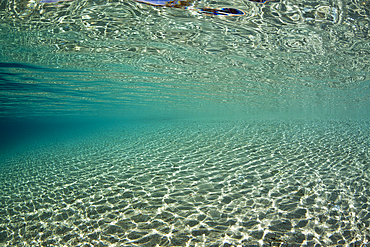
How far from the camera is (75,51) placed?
998cm

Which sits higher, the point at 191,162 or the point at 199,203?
the point at 199,203

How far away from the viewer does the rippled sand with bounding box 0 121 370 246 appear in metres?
4.05

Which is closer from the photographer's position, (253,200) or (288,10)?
(253,200)

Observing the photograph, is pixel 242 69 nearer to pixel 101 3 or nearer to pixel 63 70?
pixel 101 3

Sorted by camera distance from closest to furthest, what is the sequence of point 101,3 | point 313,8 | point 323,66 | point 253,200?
1. point 253,200
2. point 101,3
3. point 313,8
4. point 323,66

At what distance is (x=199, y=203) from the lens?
17.2 feet

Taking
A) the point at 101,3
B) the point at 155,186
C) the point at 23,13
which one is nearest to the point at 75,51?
the point at 23,13

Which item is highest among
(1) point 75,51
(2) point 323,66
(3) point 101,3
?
(3) point 101,3

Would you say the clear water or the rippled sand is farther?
the clear water

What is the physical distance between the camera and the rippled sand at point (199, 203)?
4.05m

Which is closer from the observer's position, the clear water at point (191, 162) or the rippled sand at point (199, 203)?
the rippled sand at point (199, 203)

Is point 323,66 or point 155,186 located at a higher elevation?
point 323,66

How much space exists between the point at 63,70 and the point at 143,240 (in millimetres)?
12878

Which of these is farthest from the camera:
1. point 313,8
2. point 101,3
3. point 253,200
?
point 313,8
